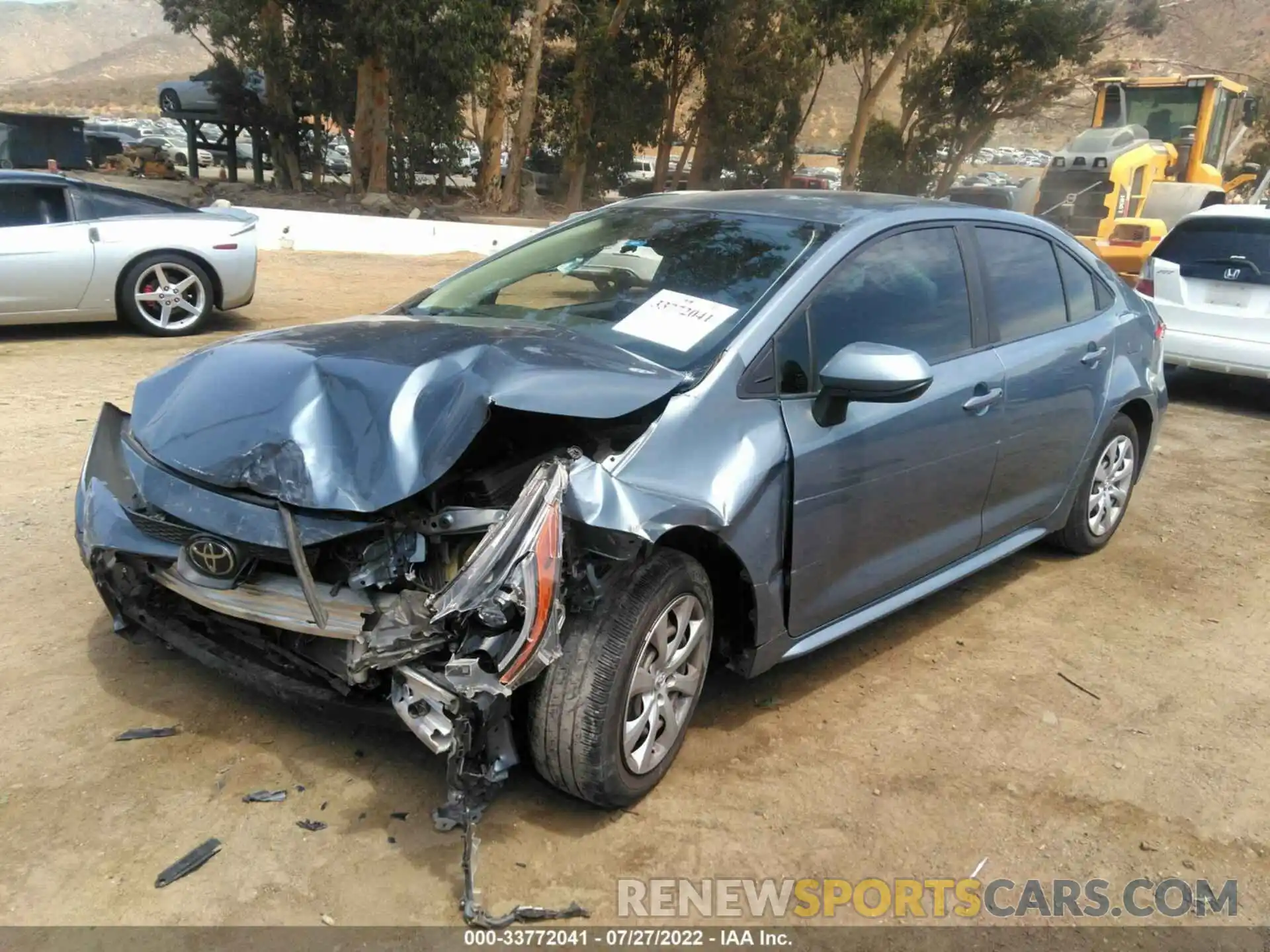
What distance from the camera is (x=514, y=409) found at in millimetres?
2961

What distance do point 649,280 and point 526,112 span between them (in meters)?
20.0

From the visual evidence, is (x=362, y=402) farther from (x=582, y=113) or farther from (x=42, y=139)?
(x=42, y=139)

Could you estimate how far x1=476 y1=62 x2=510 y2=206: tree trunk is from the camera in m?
23.2

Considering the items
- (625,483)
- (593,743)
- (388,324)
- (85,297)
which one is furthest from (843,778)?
(85,297)

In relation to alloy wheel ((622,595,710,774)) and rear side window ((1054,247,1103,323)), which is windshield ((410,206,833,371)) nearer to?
alloy wheel ((622,595,710,774))

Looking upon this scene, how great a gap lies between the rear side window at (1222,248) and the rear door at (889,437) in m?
5.49

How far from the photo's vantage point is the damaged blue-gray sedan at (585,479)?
283cm

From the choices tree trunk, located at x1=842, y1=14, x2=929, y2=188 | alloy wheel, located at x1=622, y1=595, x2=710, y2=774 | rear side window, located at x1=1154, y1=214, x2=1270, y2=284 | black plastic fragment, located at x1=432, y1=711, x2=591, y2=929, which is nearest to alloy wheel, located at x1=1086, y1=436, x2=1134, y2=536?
alloy wheel, located at x1=622, y1=595, x2=710, y2=774

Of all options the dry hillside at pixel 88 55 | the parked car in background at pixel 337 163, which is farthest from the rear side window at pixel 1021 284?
the dry hillside at pixel 88 55

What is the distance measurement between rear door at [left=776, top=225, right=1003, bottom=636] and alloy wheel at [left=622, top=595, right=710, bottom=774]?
15.8 inches

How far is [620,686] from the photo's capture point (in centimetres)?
287

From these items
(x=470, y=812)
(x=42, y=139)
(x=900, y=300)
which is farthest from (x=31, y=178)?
(x=42, y=139)

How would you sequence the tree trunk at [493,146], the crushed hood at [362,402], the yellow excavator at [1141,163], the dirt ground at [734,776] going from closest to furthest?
the dirt ground at [734,776], the crushed hood at [362,402], the yellow excavator at [1141,163], the tree trunk at [493,146]

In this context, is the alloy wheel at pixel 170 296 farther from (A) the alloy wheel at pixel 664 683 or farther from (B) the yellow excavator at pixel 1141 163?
(B) the yellow excavator at pixel 1141 163
